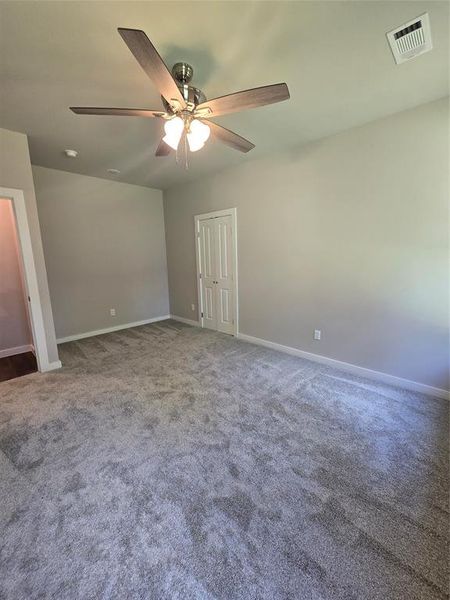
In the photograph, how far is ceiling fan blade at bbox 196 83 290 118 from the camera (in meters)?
1.39

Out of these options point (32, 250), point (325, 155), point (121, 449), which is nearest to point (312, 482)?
point (121, 449)

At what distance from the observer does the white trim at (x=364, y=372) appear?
2.53 m

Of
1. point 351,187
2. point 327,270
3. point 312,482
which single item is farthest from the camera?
point 327,270

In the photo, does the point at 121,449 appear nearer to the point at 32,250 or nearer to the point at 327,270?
the point at 32,250

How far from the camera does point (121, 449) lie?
1.93 m

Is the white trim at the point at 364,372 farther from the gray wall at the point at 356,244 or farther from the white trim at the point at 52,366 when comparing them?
the white trim at the point at 52,366

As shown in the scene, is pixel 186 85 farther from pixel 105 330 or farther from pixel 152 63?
pixel 105 330

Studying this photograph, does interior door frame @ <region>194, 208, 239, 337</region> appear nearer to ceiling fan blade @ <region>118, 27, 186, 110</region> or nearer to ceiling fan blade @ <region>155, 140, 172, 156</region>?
ceiling fan blade @ <region>155, 140, 172, 156</region>

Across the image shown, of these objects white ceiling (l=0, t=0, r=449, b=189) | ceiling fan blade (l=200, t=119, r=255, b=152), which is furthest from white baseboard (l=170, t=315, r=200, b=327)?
ceiling fan blade (l=200, t=119, r=255, b=152)

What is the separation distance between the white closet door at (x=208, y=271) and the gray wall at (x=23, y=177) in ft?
7.93

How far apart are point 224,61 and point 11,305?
4.22 m

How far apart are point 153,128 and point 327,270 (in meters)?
2.45

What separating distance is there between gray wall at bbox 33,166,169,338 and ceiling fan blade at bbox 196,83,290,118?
133 inches

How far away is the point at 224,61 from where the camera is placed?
172 cm
